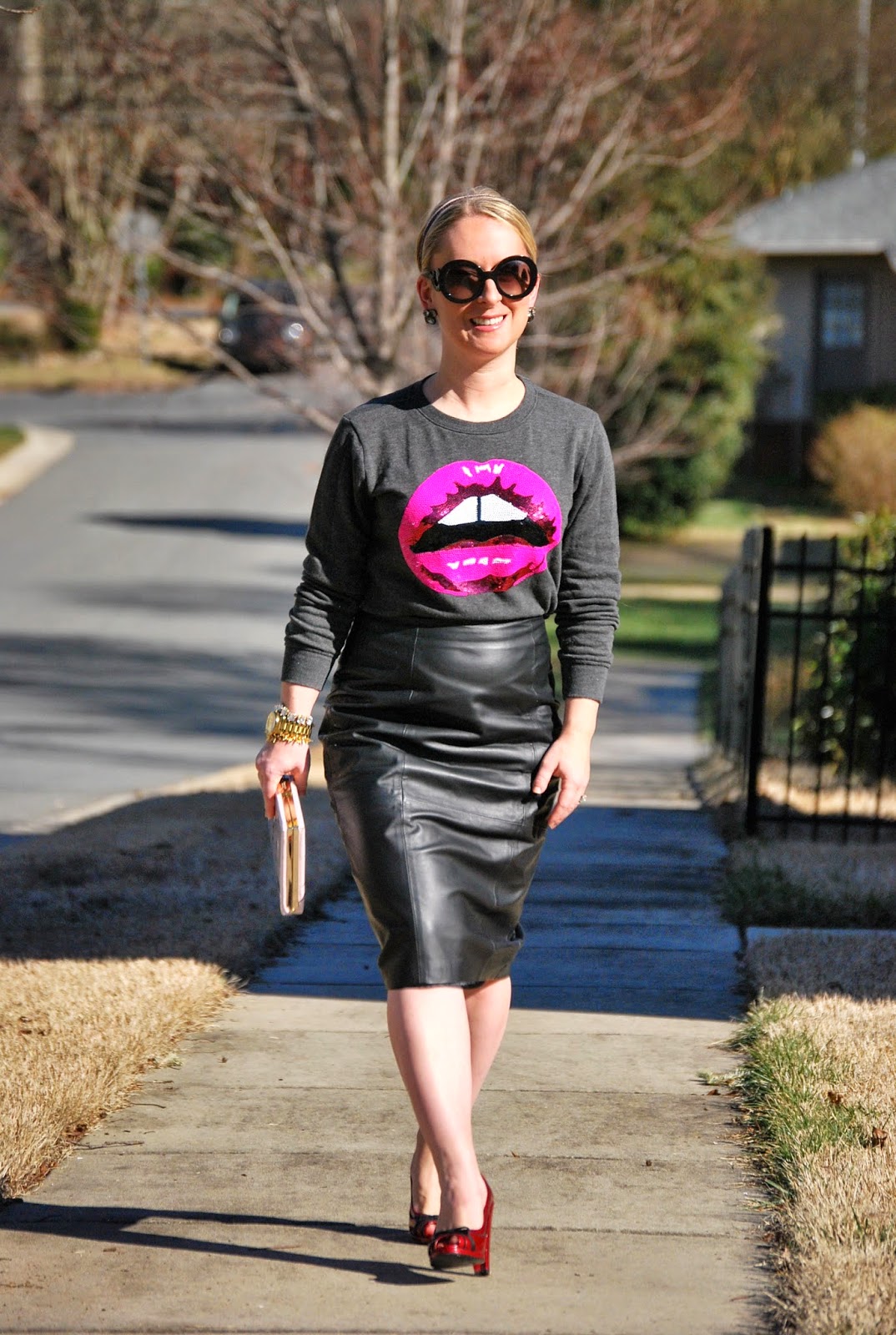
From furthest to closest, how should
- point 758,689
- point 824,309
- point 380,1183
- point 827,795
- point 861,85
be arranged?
1. point 861,85
2. point 824,309
3. point 827,795
4. point 758,689
5. point 380,1183

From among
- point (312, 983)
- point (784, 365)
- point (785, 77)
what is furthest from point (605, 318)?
point (785, 77)

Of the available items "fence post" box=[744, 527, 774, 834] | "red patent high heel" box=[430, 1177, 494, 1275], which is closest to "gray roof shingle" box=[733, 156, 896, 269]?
"fence post" box=[744, 527, 774, 834]

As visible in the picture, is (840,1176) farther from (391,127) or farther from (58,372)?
(58,372)

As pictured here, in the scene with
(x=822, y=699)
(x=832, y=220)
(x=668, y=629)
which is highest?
(x=832, y=220)

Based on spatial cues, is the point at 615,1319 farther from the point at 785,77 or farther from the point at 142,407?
the point at 785,77

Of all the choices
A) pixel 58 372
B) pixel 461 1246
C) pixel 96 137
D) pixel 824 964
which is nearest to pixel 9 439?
pixel 58 372

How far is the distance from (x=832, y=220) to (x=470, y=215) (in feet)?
93.0

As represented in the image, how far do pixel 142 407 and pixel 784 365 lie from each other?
13.7 metres

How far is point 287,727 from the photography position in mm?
3000

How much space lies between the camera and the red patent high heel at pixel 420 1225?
3107mm

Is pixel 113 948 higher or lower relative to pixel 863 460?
higher

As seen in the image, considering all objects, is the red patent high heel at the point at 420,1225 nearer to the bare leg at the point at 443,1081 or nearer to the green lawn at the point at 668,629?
the bare leg at the point at 443,1081

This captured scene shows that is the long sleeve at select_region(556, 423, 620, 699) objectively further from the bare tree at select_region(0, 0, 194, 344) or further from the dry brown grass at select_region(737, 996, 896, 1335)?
the bare tree at select_region(0, 0, 194, 344)

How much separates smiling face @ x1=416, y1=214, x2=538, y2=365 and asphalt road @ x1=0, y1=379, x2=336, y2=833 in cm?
580
